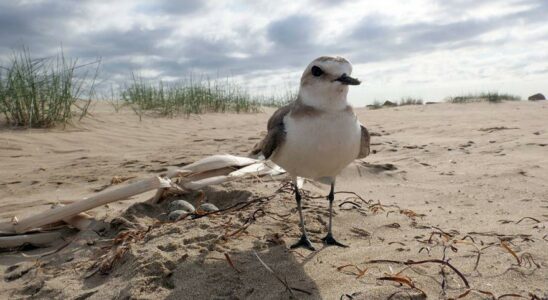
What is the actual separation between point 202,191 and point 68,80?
21.0 feet

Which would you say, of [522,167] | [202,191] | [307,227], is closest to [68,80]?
[202,191]

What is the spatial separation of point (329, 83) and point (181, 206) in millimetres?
1621

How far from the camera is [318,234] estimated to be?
148 inches

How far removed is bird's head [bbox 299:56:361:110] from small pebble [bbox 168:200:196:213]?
136 centimetres

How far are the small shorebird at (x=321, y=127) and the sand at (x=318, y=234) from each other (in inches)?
18.2

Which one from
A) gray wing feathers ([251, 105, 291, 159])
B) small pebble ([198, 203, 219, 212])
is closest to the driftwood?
small pebble ([198, 203, 219, 212])

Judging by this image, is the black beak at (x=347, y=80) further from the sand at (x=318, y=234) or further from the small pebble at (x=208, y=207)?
the small pebble at (x=208, y=207)

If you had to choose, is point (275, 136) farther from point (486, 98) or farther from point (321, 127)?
point (486, 98)

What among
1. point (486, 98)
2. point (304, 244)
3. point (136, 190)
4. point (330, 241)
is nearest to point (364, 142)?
point (330, 241)

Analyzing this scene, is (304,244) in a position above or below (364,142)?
below

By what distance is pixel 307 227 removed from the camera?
3891mm

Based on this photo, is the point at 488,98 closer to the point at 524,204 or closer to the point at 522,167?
the point at 522,167

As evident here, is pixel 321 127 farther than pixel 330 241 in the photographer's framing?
No

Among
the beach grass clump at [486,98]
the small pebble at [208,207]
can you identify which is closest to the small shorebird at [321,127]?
the small pebble at [208,207]
